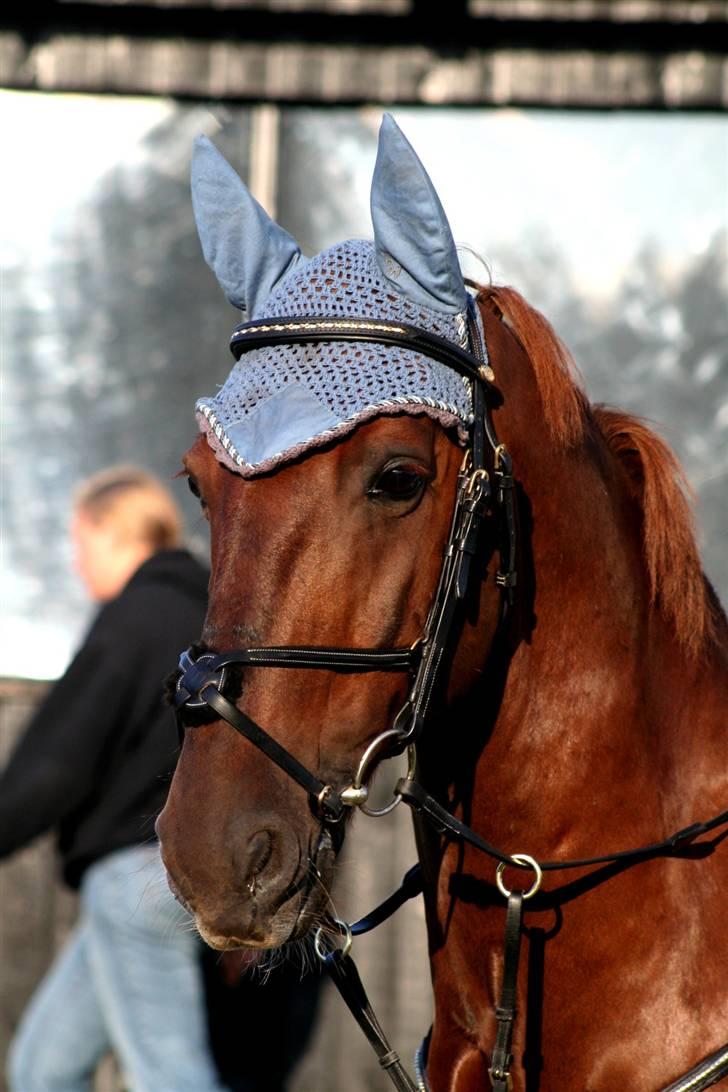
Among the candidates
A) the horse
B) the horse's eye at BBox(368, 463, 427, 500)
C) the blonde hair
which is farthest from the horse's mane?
the blonde hair

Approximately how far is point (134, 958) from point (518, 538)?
2259mm

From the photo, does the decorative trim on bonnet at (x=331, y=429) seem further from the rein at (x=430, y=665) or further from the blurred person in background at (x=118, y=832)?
the blurred person in background at (x=118, y=832)

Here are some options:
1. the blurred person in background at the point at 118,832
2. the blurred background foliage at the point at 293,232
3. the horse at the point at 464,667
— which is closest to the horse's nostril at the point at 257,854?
the horse at the point at 464,667

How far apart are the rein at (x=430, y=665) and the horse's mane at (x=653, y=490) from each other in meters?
0.11

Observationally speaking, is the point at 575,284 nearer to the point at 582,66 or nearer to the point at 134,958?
the point at 582,66

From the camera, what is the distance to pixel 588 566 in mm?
2271

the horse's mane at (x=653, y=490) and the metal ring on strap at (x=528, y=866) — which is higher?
the horse's mane at (x=653, y=490)

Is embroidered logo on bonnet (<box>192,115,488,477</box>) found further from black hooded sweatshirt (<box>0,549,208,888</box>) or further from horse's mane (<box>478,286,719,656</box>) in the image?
black hooded sweatshirt (<box>0,549,208,888</box>)

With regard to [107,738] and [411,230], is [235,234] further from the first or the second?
[107,738]

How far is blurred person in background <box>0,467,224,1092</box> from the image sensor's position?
12.9ft

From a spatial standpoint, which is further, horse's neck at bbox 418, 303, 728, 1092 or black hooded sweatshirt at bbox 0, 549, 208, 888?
black hooded sweatshirt at bbox 0, 549, 208, 888

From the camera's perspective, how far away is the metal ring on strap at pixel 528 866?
7.11ft

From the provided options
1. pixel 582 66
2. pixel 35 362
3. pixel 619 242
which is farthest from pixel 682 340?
pixel 35 362

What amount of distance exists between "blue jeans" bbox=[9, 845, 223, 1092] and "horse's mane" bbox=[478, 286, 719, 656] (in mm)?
2020
